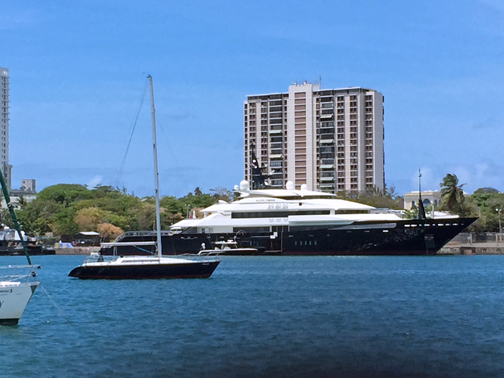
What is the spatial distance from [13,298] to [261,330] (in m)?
6.99

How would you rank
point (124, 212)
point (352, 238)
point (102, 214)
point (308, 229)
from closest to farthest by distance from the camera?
point (352, 238), point (308, 229), point (102, 214), point (124, 212)

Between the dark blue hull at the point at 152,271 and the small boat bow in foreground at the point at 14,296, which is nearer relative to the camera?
the small boat bow in foreground at the point at 14,296

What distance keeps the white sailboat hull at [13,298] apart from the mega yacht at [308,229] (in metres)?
52.2

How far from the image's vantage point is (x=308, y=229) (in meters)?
77.6

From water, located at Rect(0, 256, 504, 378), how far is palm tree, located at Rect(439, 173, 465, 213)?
55409 millimetres

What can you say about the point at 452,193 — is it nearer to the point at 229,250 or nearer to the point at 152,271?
the point at 229,250

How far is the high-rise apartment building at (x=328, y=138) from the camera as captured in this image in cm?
14875

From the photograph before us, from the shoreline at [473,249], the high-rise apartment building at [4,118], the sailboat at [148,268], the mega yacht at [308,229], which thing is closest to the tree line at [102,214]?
the mega yacht at [308,229]

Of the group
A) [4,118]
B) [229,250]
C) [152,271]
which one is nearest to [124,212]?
[229,250]

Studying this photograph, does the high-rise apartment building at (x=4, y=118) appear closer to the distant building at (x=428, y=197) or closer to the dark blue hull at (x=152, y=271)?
the distant building at (x=428, y=197)

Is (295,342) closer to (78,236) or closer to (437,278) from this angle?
(437,278)

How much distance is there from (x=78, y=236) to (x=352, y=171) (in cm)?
5656

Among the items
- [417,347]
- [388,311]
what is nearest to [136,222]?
[388,311]

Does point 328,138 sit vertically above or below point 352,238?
above
